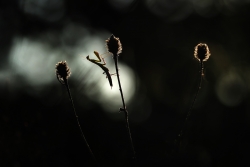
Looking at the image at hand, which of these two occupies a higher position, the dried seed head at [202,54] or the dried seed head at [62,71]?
the dried seed head at [62,71]

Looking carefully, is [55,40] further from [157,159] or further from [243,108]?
[157,159]

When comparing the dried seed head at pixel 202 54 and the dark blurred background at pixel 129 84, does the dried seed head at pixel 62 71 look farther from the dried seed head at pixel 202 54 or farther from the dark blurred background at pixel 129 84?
the dried seed head at pixel 202 54

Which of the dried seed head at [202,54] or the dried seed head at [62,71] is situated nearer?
the dried seed head at [62,71]

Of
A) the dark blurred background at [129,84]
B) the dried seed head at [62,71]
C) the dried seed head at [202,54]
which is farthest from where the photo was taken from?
the dark blurred background at [129,84]

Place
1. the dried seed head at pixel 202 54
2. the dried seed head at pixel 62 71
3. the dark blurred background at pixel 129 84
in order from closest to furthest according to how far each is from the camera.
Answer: the dried seed head at pixel 62 71
the dried seed head at pixel 202 54
the dark blurred background at pixel 129 84

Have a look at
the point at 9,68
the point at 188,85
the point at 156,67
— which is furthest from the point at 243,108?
the point at 156,67

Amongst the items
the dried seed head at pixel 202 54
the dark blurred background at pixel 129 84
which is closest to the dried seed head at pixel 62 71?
the dark blurred background at pixel 129 84

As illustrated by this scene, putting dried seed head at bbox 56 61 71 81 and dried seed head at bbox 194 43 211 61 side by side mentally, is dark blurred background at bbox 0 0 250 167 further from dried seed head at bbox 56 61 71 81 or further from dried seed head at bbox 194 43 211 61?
dried seed head at bbox 56 61 71 81

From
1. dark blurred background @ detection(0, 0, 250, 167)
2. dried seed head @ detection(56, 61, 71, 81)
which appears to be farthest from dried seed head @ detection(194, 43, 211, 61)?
dried seed head @ detection(56, 61, 71, 81)

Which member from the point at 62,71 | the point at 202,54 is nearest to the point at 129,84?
the point at 202,54
